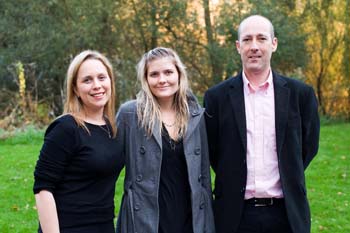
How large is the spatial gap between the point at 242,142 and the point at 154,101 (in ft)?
2.13

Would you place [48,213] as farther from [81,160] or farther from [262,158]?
[262,158]

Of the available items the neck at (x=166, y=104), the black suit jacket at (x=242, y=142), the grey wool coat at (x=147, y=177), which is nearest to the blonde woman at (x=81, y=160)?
the grey wool coat at (x=147, y=177)

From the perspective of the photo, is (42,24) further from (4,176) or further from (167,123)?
(167,123)

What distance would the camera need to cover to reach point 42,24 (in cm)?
1664

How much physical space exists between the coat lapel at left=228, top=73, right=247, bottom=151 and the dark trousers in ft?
1.37

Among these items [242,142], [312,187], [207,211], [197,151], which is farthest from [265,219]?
[312,187]

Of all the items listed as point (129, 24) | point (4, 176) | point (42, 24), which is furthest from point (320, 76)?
point (4, 176)

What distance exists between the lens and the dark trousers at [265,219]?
11.1ft

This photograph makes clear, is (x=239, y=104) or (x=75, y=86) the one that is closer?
(x=75, y=86)

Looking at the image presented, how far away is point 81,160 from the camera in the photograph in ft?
9.76

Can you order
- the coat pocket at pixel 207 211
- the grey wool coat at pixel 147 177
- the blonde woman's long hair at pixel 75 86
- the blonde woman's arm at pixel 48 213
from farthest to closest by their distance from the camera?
the coat pocket at pixel 207 211 < the grey wool coat at pixel 147 177 < the blonde woman's long hair at pixel 75 86 < the blonde woman's arm at pixel 48 213

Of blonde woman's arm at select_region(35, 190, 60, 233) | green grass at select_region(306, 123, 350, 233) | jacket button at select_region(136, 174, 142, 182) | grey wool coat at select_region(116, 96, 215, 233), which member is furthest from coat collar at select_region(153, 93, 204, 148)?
green grass at select_region(306, 123, 350, 233)

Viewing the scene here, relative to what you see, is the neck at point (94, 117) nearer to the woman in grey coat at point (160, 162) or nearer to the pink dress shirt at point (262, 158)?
the woman in grey coat at point (160, 162)

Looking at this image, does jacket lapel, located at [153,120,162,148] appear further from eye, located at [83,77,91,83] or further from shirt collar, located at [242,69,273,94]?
shirt collar, located at [242,69,273,94]
